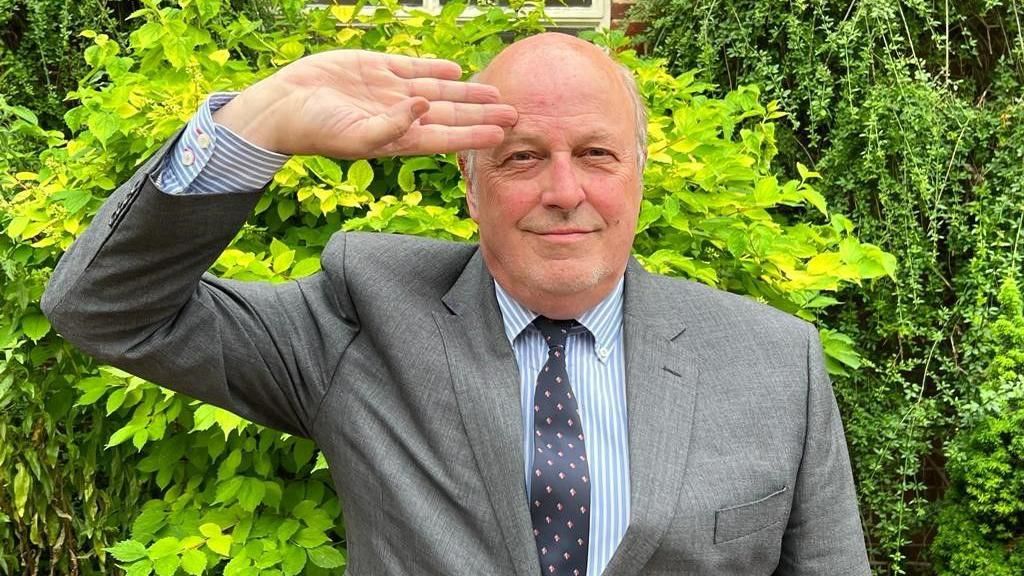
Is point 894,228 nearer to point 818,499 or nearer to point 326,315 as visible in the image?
point 818,499

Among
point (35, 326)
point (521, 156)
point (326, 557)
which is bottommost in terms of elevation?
point (326, 557)

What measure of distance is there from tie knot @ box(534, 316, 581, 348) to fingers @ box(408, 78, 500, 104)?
18.4 inches

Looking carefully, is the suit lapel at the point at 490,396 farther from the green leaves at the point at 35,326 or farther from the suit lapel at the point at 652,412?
the green leaves at the point at 35,326

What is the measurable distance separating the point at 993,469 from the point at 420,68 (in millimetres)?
2352

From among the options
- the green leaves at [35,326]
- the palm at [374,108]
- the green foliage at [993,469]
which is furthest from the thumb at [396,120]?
the green foliage at [993,469]

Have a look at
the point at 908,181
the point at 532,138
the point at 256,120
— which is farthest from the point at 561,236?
the point at 908,181

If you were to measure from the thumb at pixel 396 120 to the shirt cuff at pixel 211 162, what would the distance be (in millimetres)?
149

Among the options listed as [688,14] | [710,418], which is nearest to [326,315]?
[710,418]

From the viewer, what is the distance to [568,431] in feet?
6.20

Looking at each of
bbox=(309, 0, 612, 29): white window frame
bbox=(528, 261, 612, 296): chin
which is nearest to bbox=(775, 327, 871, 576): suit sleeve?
bbox=(528, 261, 612, 296): chin

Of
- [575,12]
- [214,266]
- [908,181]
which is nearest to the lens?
[214,266]

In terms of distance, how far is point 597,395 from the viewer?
1.95 metres

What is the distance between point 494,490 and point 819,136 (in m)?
2.59

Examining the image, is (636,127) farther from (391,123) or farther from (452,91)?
(391,123)
